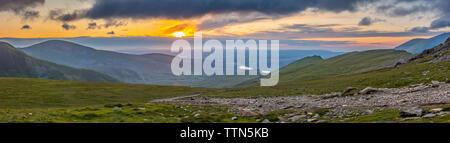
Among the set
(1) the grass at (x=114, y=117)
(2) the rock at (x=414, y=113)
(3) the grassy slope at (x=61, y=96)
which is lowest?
(3) the grassy slope at (x=61, y=96)

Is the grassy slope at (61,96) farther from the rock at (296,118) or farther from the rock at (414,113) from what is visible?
the rock at (414,113)

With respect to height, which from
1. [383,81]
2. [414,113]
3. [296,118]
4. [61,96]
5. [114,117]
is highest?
[414,113]

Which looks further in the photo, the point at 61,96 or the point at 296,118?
the point at 61,96

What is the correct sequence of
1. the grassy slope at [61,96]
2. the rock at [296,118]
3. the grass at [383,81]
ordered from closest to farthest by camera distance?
the rock at [296,118] < the grass at [383,81] < the grassy slope at [61,96]

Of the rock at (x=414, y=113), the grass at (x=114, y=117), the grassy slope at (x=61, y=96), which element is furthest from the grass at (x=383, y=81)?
the grass at (x=114, y=117)

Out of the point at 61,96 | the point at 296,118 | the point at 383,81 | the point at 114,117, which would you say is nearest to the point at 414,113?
the point at 296,118

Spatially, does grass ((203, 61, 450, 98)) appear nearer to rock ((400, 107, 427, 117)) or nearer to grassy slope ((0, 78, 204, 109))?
grassy slope ((0, 78, 204, 109))

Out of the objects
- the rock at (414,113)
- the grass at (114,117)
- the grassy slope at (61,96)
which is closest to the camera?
the rock at (414,113)

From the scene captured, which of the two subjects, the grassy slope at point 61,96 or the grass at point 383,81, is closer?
the grass at point 383,81

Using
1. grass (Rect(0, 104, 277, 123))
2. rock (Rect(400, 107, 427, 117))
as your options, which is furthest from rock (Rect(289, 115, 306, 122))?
rock (Rect(400, 107, 427, 117))

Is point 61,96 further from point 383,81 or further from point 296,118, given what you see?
point 383,81
